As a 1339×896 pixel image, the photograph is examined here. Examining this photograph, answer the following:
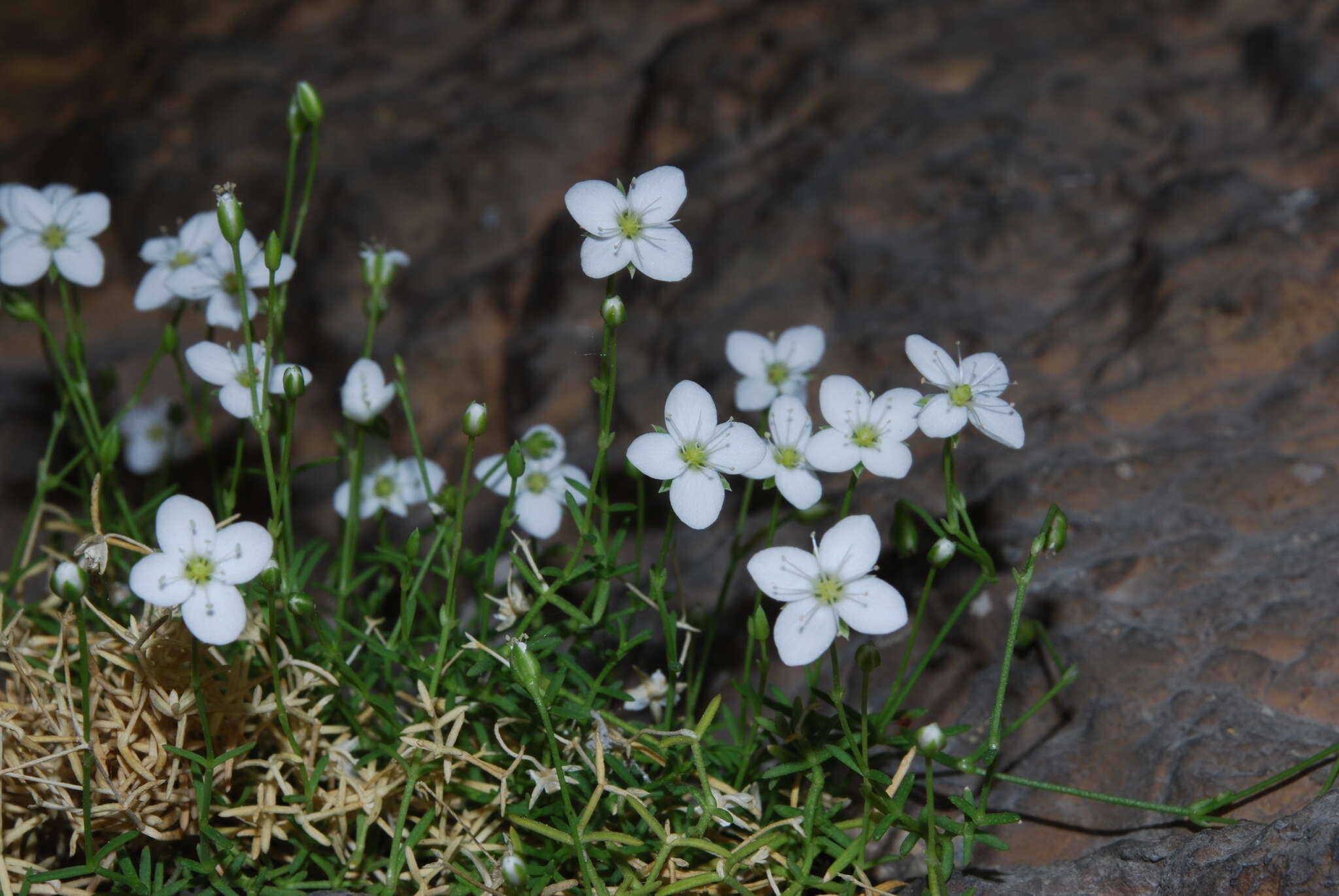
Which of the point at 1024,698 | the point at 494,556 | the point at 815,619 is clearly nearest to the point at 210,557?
the point at 494,556

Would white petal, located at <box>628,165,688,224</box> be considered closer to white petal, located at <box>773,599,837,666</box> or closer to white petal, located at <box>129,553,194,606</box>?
white petal, located at <box>773,599,837,666</box>

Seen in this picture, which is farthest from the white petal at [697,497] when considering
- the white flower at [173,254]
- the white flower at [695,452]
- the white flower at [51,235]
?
the white flower at [51,235]

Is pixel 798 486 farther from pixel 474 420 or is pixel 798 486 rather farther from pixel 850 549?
pixel 474 420

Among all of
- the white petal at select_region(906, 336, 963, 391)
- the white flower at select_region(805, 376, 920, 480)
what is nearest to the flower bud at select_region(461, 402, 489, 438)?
the white flower at select_region(805, 376, 920, 480)

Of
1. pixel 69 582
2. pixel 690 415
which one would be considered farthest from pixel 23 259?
pixel 690 415

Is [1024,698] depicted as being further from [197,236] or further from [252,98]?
[252,98]

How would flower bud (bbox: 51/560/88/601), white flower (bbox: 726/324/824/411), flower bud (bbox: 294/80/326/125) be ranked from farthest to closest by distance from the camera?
white flower (bbox: 726/324/824/411), flower bud (bbox: 294/80/326/125), flower bud (bbox: 51/560/88/601)
